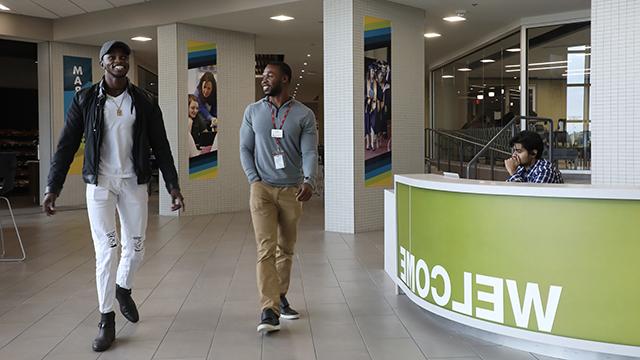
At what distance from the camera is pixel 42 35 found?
11.7 m

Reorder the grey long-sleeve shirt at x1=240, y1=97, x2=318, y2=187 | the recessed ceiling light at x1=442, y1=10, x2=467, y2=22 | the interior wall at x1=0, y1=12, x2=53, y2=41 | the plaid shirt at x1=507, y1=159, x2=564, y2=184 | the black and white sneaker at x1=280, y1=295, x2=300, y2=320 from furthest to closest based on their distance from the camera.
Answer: the interior wall at x1=0, y1=12, x2=53, y2=41, the recessed ceiling light at x1=442, y1=10, x2=467, y2=22, the plaid shirt at x1=507, y1=159, x2=564, y2=184, the black and white sneaker at x1=280, y1=295, x2=300, y2=320, the grey long-sleeve shirt at x1=240, y1=97, x2=318, y2=187

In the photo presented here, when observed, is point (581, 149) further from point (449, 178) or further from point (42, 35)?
point (42, 35)

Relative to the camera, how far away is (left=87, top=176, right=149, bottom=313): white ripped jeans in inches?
139

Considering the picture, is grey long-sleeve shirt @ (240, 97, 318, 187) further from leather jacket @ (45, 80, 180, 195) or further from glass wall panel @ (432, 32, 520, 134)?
glass wall panel @ (432, 32, 520, 134)

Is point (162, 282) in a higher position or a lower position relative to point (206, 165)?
lower

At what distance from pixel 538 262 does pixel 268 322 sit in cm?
157

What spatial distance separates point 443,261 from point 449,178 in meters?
0.60

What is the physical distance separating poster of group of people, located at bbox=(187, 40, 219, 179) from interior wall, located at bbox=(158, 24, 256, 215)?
84mm

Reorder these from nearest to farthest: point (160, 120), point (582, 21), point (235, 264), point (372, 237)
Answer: point (160, 120)
point (235, 264)
point (372, 237)
point (582, 21)

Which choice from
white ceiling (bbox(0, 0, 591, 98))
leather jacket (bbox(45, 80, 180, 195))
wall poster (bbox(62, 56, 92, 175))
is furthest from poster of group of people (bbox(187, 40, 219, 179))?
leather jacket (bbox(45, 80, 180, 195))

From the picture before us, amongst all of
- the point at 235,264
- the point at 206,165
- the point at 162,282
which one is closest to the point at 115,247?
the point at 162,282

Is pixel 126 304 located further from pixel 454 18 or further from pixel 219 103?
pixel 454 18

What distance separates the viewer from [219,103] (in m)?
10.9

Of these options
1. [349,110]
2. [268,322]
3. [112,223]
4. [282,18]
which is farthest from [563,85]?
[112,223]
